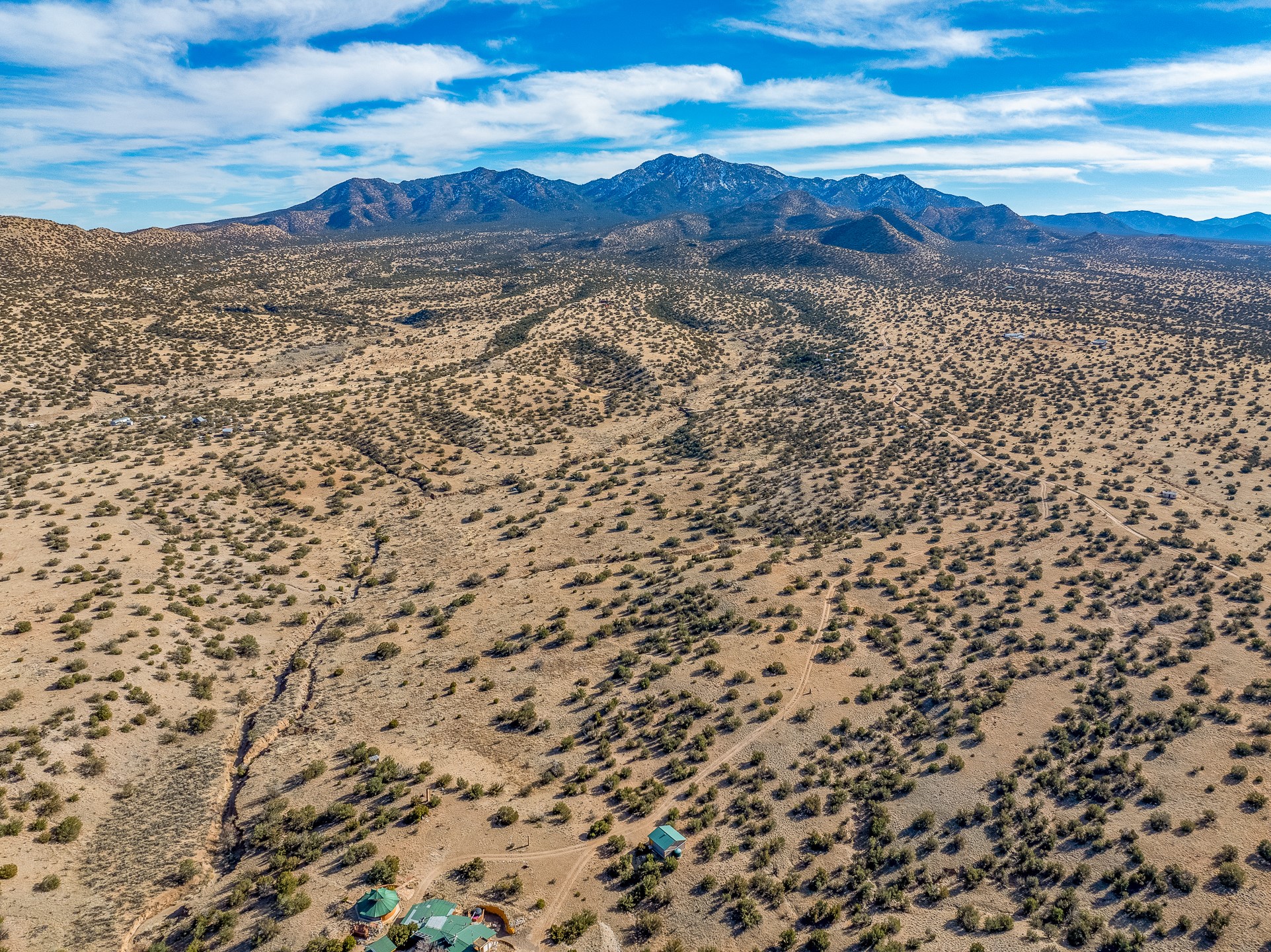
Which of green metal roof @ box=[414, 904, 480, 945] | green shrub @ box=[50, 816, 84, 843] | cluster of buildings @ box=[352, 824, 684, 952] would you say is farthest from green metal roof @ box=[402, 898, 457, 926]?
green shrub @ box=[50, 816, 84, 843]

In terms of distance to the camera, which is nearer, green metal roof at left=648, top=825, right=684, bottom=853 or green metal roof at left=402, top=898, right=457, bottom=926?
green metal roof at left=402, top=898, right=457, bottom=926

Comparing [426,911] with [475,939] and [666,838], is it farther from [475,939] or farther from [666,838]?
[666,838]

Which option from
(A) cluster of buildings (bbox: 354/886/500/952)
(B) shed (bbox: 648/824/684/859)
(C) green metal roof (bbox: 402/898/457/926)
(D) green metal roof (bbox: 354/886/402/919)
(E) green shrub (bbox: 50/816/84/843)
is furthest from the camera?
(E) green shrub (bbox: 50/816/84/843)

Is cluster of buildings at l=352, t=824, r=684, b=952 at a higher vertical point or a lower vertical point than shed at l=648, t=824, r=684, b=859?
lower

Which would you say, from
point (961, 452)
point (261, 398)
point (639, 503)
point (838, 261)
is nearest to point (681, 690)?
point (639, 503)

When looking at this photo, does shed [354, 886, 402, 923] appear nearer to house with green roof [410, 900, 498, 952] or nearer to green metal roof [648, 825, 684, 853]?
house with green roof [410, 900, 498, 952]

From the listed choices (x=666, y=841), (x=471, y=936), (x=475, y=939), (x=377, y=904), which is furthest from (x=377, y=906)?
(x=666, y=841)

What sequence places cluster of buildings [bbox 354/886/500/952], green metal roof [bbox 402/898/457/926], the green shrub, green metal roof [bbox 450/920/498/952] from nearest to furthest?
1. green metal roof [bbox 450/920/498/952]
2. cluster of buildings [bbox 354/886/500/952]
3. green metal roof [bbox 402/898/457/926]
4. the green shrub

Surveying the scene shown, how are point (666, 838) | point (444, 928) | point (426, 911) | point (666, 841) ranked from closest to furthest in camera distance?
point (444, 928) < point (426, 911) < point (666, 841) < point (666, 838)
